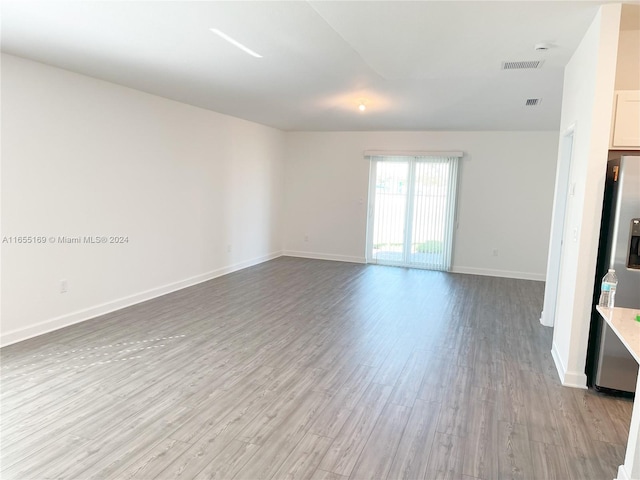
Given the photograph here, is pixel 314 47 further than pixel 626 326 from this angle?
Yes

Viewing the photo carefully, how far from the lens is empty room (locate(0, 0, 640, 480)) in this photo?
2.32 m

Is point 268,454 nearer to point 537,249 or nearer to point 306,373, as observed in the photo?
point 306,373

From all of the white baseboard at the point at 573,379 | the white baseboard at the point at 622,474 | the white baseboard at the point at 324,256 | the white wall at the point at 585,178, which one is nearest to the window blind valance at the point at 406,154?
the white baseboard at the point at 324,256

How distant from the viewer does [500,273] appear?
708 cm

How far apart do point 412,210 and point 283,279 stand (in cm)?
278

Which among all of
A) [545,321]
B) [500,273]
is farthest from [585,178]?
[500,273]

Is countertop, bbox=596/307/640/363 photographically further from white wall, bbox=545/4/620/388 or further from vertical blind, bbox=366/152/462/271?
vertical blind, bbox=366/152/462/271

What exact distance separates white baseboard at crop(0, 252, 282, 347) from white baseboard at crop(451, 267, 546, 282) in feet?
13.2

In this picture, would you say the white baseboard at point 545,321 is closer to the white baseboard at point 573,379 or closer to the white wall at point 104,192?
the white baseboard at point 573,379

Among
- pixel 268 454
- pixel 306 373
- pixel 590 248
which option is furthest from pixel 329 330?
pixel 590 248

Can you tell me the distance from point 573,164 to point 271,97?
11.2 feet

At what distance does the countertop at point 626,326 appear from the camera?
1.73 metres

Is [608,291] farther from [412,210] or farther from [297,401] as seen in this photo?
[412,210]

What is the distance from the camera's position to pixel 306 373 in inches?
125
